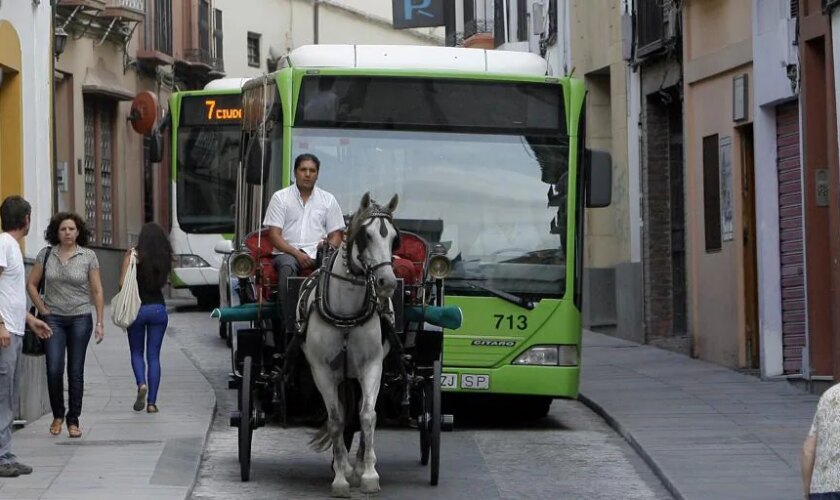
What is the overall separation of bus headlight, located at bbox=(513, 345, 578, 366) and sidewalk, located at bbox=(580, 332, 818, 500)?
2.49 ft

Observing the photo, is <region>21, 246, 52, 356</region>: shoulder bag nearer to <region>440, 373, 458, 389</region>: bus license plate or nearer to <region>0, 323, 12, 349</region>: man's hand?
<region>0, 323, 12, 349</region>: man's hand

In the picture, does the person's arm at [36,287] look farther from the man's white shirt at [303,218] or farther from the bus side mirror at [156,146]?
the bus side mirror at [156,146]

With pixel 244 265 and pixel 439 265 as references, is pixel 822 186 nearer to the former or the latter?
pixel 439 265

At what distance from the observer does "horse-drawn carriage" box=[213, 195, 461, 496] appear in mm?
11461

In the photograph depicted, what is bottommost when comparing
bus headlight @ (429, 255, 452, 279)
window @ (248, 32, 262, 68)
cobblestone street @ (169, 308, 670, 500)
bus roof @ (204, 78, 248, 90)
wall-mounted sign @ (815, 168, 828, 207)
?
cobblestone street @ (169, 308, 670, 500)

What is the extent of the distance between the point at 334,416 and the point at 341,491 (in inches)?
18.5

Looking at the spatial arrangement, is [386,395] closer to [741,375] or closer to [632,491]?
[632,491]

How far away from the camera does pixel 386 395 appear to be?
12305 mm

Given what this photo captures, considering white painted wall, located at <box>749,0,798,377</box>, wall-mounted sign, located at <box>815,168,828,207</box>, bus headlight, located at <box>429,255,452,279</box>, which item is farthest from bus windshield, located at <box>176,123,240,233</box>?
bus headlight, located at <box>429,255,452,279</box>

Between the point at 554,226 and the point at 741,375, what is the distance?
5511mm

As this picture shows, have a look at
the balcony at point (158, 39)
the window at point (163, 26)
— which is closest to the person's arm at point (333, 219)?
the balcony at point (158, 39)

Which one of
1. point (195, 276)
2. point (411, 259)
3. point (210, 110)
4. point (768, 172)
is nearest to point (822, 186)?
point (768, 172)

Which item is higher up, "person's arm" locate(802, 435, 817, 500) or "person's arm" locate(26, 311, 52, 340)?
"person's arm" locate(26, 311, 52, 340)

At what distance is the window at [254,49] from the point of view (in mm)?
54188
